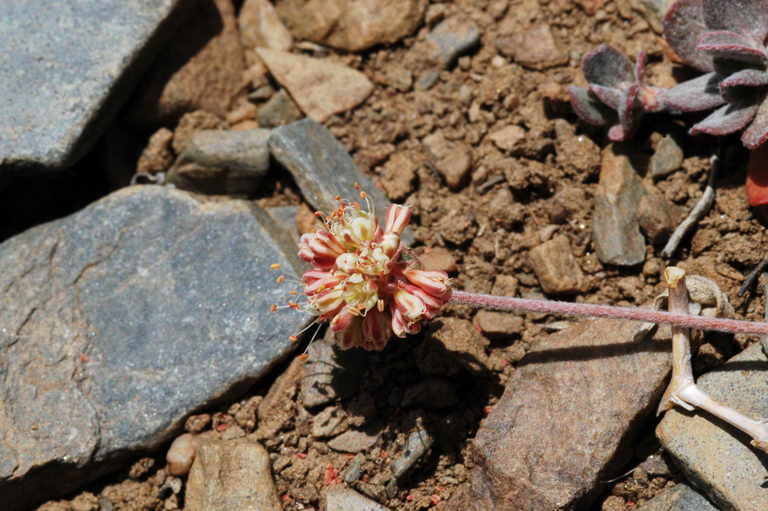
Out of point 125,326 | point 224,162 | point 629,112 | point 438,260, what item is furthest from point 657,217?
point 125,326

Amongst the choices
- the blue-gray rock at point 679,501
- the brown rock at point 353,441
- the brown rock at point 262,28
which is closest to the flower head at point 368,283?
the brown rock at point 353,441

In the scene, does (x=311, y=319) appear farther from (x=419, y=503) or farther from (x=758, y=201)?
(x=758, y=201)

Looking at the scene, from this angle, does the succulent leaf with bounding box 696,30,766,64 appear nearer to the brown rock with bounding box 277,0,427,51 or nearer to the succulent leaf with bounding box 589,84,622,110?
the succulent leaf with bounding box 589,84,622,110

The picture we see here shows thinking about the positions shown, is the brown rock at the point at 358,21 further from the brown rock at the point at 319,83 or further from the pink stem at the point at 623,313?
the pink stem at the point at 623,313

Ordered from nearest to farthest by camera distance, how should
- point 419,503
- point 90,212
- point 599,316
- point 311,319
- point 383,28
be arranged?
1. point 599,316
2. point 419,503
3. point 311,319
4. point 90,212
5. point 383,28

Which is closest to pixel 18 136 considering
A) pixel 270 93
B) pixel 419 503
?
pixel 270 93

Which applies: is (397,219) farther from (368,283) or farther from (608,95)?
(608,95)
